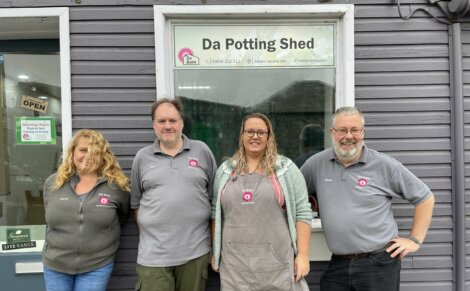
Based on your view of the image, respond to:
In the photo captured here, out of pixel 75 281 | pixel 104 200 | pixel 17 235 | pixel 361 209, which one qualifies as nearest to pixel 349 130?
pixel 361 209

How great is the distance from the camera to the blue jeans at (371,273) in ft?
7.53

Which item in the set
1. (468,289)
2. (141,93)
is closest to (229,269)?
(141,93)

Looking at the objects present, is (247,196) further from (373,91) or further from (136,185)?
(373,91)

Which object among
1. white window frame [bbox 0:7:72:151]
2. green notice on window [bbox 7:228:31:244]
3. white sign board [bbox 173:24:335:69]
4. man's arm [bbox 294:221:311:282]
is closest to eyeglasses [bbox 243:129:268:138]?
man's arm [bbox 294:221:311:282]

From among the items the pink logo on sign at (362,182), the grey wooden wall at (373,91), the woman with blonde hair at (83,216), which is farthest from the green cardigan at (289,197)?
the grey wooden wall at (373,91)

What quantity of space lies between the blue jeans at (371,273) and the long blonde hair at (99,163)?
146 centimetres

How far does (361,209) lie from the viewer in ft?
7.57

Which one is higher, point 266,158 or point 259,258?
point 266,158

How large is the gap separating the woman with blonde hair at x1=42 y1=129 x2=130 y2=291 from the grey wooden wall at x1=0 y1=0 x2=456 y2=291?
406mm

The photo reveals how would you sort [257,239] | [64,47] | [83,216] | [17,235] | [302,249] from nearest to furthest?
[257,239], [302,249], [83,216], [64,47], [17,235]

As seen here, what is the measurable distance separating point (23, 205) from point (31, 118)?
0.70 meters

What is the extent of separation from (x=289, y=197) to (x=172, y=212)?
0.68 meters

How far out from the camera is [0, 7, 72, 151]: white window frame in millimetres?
2822

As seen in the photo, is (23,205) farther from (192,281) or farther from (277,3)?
(277,3)
